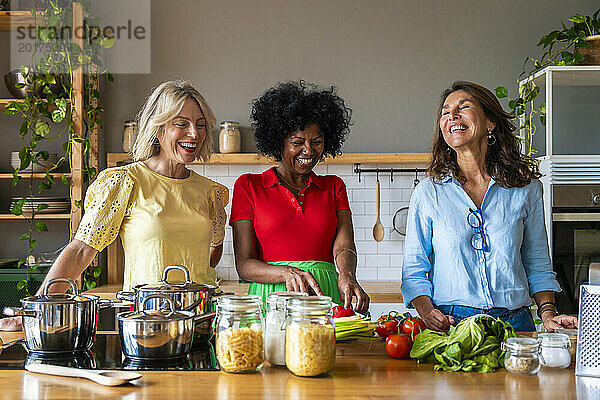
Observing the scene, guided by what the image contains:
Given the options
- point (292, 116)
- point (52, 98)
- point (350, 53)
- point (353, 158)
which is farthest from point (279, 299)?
point (350, 53)

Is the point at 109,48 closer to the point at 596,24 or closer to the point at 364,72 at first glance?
the point at 364,72

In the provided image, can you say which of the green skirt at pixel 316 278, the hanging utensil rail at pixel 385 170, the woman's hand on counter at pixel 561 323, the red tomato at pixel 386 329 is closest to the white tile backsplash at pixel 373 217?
the hanging utensil rail at pixel 385 170

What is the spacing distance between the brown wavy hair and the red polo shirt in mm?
467

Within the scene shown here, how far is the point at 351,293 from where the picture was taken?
2357 mm

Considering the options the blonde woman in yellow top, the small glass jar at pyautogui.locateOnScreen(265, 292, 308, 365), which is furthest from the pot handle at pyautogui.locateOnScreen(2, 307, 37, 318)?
the small glass jar at pyautogui.locateOnScreen(265, 292, 308, 365)

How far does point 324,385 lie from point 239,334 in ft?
0.81

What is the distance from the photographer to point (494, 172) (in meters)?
2.46

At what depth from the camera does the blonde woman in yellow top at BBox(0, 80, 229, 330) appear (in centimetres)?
228

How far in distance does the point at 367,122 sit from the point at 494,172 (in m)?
2.43

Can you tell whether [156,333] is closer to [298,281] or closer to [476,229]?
[298,281]

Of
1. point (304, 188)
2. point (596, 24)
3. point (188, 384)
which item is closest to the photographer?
point (188, 384)

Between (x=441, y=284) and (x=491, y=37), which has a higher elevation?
(x=491, y=37)

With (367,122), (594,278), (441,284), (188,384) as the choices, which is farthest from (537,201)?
(367,122)

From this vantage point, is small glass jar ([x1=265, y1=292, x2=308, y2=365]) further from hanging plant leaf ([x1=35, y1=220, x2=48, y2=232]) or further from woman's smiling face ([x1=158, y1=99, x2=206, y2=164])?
hanging plant leaf ([x1=35, y1=220, x2=48, y2=232])
